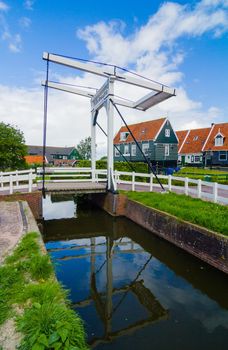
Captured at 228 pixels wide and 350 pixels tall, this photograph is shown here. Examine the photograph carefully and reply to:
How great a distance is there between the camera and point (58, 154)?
75125 mm

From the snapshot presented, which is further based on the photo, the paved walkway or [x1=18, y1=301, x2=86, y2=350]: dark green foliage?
the paved walkway

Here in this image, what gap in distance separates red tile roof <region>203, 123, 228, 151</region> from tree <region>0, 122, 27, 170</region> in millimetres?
27416

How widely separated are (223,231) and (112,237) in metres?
4.30

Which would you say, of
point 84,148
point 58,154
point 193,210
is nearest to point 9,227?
point 193,210

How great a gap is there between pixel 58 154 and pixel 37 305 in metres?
73.6

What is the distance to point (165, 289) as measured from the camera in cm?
587

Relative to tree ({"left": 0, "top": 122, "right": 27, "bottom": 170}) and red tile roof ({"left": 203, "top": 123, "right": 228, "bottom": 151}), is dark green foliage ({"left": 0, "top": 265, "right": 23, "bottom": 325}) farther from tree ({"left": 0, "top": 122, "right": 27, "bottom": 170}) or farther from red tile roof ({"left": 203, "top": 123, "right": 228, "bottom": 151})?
red tile roof ({"left": 203, "top": 123, "right": 228, "bottom": 151})

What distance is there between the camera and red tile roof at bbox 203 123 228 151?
3813cm

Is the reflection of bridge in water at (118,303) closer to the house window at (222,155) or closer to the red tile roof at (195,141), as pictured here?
the house window at (222,155)

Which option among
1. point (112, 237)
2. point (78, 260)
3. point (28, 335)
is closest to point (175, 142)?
point (112, 237)

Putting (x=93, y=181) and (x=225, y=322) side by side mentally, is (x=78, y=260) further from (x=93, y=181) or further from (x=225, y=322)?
(x=93, y=181)

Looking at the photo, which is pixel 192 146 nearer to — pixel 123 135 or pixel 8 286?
pixel 123 135

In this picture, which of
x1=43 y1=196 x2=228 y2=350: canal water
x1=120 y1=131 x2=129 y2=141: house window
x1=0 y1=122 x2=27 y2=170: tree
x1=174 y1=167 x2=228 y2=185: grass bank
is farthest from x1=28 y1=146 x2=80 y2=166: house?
x1=43 y1=196 x2=228 y2=350: canal water

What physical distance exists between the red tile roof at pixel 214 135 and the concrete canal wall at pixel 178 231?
2986cm
